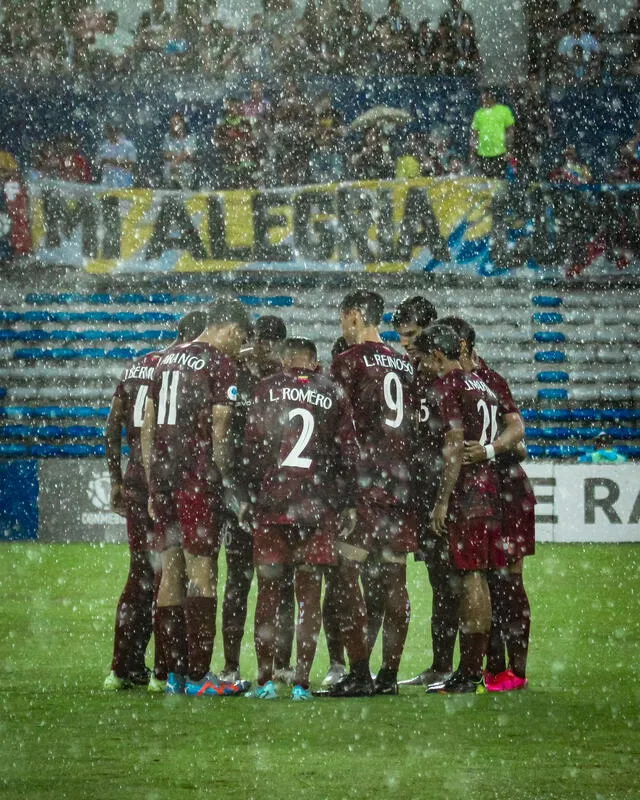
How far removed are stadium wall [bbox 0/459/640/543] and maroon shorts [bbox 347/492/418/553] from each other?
31.9 feet

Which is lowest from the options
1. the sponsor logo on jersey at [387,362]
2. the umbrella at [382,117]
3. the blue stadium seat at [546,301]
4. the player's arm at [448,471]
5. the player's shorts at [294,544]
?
the player's shorts at [294,544]

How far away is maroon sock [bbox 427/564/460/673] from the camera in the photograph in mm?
7652

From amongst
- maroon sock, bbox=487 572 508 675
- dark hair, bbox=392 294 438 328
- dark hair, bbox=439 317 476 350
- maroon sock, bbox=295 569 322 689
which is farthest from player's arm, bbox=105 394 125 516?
maroon sock, bbox=487 572 508 675

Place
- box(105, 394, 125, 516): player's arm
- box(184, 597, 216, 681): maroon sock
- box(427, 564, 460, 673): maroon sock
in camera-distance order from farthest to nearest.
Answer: box(427, 564, 460, 673): maroon sock → box(105, 394, 125, 516): player's arm → box(184, 597, 216, 681): maroon sock

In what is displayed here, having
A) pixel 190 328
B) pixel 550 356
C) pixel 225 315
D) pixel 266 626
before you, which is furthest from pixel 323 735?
pixel 550 356

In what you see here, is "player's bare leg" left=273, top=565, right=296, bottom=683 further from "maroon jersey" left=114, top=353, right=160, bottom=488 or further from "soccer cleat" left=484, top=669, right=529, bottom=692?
"soccer cleat" left=484, top=669, right=529, bottom=692

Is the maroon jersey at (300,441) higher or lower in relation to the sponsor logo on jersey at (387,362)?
lower

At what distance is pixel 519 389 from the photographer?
20172mm

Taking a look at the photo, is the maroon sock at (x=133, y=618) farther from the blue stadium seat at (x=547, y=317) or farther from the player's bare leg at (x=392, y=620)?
the blue stadium seat at (x=547, y=317)

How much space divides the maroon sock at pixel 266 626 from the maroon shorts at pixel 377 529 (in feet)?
1.55

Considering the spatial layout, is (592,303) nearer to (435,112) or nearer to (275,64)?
(435,112)

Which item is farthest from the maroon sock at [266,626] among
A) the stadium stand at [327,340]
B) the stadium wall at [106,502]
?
the stadium stand at [327,340]

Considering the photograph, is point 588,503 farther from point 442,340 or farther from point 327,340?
point 442,340

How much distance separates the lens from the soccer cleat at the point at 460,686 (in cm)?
728
